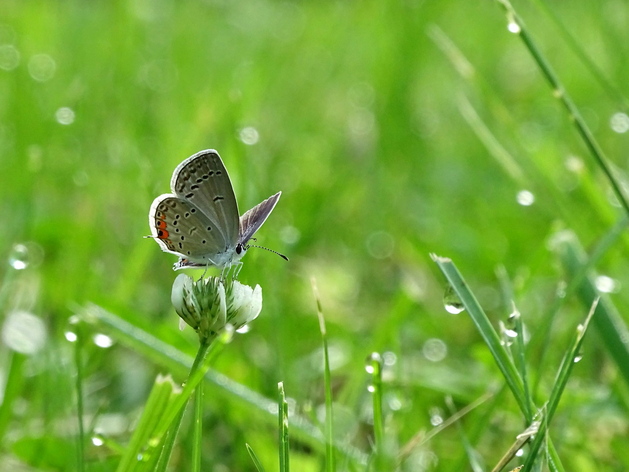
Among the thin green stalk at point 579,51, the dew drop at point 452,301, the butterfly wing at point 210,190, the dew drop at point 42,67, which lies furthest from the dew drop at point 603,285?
the dew drop at point 42,67

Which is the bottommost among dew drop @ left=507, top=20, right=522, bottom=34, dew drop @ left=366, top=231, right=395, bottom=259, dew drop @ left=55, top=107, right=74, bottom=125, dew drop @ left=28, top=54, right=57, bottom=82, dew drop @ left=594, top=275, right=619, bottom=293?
dew drop @ left=594, top=275, right=619, bottom=293

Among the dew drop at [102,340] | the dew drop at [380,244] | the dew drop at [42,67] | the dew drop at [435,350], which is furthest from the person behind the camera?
the dew drop at [42,67]

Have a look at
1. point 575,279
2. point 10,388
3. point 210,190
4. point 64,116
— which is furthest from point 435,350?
point 64,116

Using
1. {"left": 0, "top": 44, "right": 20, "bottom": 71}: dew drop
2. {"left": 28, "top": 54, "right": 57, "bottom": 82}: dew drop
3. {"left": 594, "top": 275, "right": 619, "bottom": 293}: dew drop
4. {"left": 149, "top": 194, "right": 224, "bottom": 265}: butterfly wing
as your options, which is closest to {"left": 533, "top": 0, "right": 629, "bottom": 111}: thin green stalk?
{"left": 594, "top": 275, "right": 619, "bottom": 293}: dew drop

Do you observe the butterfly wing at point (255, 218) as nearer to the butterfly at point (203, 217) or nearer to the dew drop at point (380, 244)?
the butterfly at point (203, 217)

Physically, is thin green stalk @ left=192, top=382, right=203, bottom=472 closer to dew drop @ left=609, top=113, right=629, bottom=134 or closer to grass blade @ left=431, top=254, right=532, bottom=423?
grass blade @ left=431, top=254, right=532, bottom=423

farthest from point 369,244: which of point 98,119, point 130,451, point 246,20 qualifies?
point 246,20

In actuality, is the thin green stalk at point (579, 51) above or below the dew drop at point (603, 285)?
above
